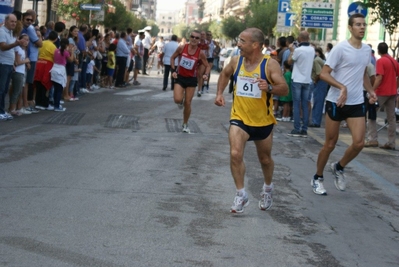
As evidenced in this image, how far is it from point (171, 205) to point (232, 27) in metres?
94.9

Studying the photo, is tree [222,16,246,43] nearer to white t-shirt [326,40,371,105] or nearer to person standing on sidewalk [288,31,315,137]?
person standing on sidewalk [288,31,315,137]

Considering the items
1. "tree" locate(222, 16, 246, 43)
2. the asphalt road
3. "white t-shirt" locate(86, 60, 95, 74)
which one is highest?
"tree" locate(222, 16, 246, 43)

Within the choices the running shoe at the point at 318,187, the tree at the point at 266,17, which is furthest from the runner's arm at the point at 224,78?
the tree at the point at 266,17

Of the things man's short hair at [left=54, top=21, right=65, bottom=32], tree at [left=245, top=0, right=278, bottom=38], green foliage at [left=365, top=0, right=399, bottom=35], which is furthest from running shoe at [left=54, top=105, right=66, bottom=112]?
tree at [left=245, top=0, right=278, bottom=38]

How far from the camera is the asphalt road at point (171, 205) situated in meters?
6.51

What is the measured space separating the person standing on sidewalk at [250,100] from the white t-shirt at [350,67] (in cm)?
173

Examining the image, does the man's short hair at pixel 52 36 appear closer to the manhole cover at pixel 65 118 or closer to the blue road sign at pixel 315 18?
the manhole cover at pixel 65 118

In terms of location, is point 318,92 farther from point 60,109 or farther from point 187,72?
point 60,109

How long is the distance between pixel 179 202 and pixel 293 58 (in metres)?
9.33

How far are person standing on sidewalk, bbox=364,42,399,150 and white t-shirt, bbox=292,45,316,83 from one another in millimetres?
1509

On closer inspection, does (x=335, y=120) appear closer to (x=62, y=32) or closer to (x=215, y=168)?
(x=215, y=168)

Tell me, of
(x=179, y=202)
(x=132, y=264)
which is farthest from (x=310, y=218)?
(x=132, y=264)

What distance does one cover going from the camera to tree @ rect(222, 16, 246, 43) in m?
102

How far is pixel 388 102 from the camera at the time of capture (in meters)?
16.4
